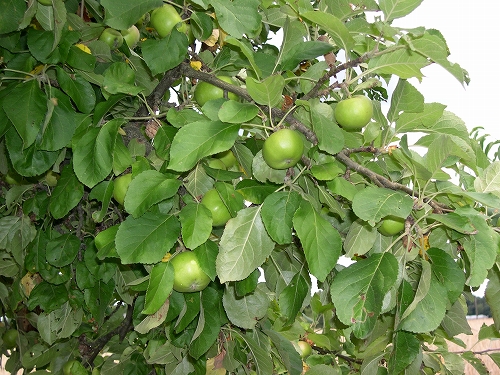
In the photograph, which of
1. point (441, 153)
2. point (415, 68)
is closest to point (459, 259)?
point (441, 153)

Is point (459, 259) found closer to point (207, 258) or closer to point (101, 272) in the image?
point (207, 258)

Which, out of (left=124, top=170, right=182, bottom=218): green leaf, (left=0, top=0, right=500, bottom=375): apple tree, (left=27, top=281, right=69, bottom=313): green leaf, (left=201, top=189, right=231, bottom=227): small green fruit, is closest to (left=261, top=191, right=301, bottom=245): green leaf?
(left=0, top=0, right=500, bottom=375): apple tree

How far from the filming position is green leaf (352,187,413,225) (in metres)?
1.03

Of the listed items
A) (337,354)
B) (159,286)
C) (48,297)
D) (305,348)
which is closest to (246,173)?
(159,286)

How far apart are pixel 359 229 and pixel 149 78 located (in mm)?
795

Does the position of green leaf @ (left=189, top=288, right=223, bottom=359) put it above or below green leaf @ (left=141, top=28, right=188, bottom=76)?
below

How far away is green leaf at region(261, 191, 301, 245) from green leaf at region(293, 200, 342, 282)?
2 centimetres

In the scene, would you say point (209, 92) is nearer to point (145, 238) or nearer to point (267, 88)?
point (267, 88)

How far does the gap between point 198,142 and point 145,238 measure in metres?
0.27

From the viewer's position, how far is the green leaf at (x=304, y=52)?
3.73 feet

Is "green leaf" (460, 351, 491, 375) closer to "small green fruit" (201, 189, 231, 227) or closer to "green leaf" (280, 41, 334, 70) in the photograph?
"small green fruit" (201, 189, 231, 227)

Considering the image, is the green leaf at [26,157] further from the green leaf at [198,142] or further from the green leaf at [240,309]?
the green leaf at [240,309]

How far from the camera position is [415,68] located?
113cm

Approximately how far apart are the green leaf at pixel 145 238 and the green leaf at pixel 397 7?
74 centimetres
